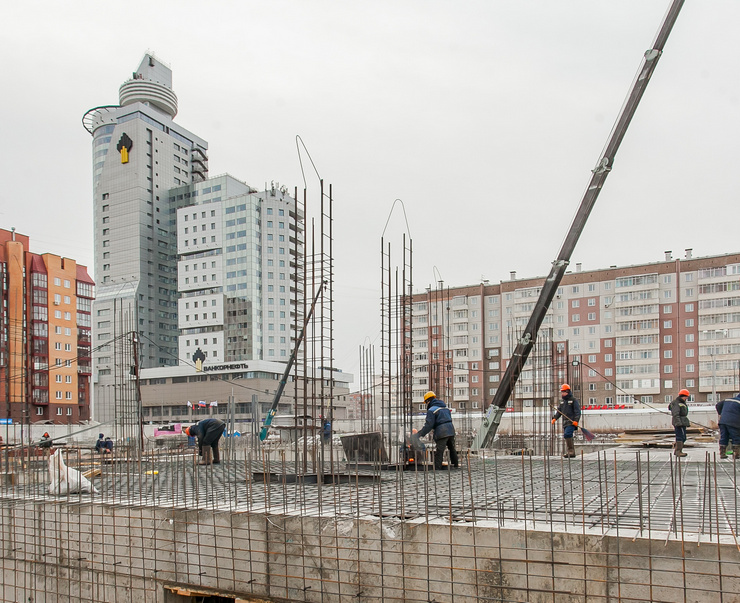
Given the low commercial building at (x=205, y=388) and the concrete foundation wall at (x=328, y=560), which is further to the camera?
the low commercial building at (x=205, y=388)

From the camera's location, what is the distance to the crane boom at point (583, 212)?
11.7 meters

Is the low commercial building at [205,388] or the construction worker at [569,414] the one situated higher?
the construction worker at [569,414]

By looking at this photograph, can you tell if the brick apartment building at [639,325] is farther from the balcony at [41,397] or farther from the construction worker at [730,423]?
the construction worker at [730,423]

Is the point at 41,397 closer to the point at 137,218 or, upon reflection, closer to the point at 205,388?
the point at 205,388

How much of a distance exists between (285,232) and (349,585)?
7133cm

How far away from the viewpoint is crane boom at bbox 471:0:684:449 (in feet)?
38.5

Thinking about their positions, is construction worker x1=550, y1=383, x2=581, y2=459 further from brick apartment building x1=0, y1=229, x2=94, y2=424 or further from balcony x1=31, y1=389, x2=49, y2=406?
balcony x1=31, y1=389, x2=49, y2=406

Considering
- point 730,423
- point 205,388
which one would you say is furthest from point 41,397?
point 730,423

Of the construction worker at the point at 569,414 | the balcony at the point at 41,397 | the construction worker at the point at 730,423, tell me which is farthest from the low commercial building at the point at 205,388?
the construction worker at the point at 730,423

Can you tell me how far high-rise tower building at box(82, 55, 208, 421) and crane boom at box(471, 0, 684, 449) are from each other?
232 feet

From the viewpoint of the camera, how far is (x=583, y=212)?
490 inches

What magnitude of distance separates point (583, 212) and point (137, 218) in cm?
7570

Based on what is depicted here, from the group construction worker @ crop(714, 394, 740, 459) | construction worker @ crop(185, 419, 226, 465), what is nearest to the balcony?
construction worker @ crop(185, 419, 226, 465)

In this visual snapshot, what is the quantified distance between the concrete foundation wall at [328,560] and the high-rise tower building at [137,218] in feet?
243
